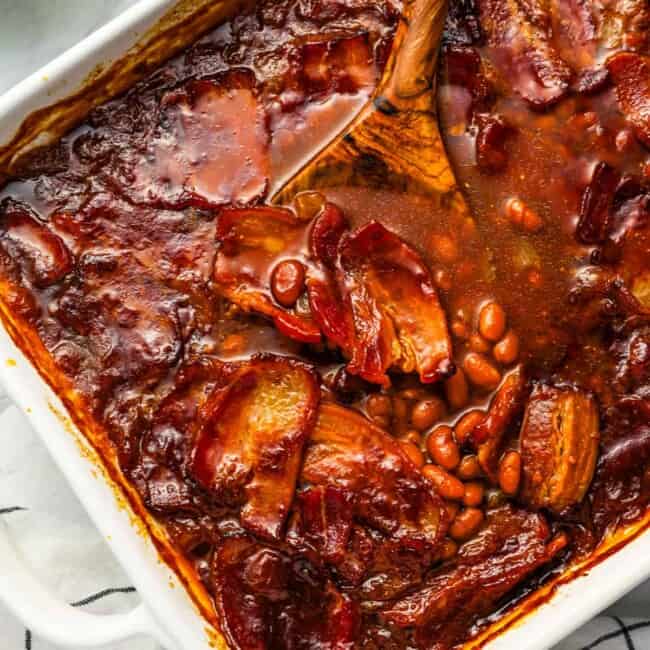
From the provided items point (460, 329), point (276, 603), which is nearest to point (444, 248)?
point (460, 329)

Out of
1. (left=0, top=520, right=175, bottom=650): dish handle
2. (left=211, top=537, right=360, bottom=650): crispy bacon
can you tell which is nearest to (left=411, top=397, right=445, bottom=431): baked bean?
(left=211, top=537, right=360, bottom=650): crispy bacon

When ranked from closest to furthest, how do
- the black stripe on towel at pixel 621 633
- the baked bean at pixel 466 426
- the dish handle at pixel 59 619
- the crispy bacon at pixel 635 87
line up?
the dish handle at pixel 59 619 < the baked bean at pixel 466 426 < the crispy bacon at pixel 635 87 < the black stripe on towel at pixel 621 633

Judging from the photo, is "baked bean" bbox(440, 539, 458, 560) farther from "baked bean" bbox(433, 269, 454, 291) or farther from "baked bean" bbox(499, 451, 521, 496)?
"baked bean" bbox(433, 269, 454, 291)

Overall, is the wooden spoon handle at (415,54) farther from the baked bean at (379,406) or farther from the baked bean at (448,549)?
the baked bean at (448,549)

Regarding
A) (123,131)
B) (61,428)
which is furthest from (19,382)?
(123,131)

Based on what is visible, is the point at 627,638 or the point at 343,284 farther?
the point at 627,638

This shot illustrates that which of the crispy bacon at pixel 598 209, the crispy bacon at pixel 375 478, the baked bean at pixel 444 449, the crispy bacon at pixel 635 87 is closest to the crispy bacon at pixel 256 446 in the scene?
the crispy bacon at pixel 375 478

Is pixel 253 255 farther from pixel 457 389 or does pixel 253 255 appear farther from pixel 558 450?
pixel 558 450
